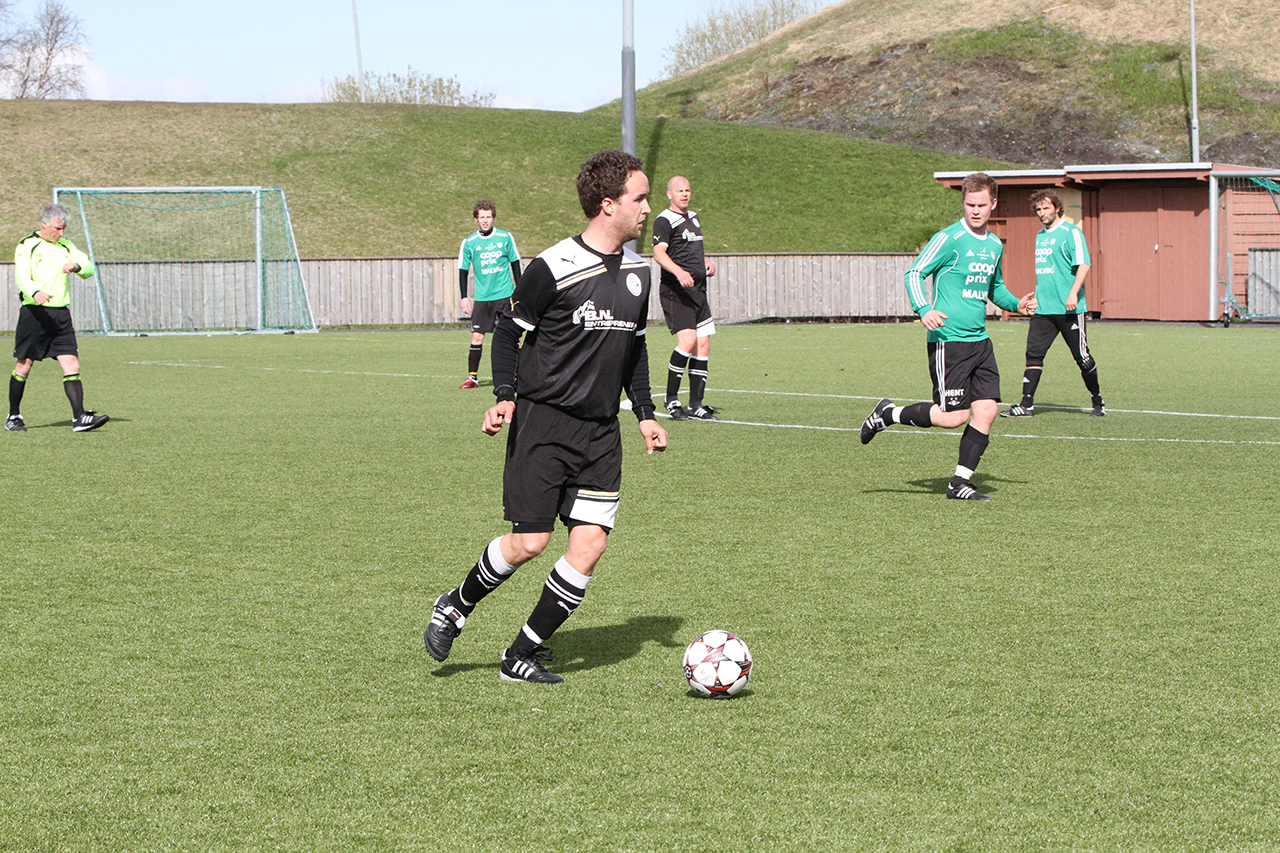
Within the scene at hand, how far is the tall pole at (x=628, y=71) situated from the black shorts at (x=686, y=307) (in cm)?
1483

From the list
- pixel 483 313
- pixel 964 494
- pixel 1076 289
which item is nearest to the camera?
pixel 964 494

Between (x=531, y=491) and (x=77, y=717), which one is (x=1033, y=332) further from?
(x=77, y=717)

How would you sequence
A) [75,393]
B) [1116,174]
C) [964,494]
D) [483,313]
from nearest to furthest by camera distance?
1. [964,494]
2. [75,393]
3. [483,313]
4. [1116,174]

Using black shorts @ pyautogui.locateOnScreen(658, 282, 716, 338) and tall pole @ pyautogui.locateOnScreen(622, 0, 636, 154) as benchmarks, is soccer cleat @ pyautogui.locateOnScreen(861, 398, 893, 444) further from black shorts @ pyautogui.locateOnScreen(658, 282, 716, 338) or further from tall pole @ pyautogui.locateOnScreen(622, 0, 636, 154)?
tall pole @ pyautogui.locateOnScreen(622, 0, 636, 154)

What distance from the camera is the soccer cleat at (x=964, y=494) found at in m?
8.59

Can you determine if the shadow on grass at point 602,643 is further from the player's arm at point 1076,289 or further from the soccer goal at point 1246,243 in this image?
the soccer goal at point 1246,243

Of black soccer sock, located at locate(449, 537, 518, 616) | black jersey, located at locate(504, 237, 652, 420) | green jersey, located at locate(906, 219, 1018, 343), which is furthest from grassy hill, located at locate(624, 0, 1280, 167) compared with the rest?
black soccer sock, located at locate(449, 537, 518, 616)

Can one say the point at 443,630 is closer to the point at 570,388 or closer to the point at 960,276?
the point at 570,388

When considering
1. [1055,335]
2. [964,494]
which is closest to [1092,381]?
[1055,335]

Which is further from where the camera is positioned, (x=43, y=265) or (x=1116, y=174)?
(x=1116, y=174)

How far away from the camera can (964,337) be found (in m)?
8.78

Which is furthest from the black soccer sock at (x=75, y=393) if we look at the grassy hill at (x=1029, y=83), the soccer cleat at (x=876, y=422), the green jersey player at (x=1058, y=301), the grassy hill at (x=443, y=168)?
the grassy hill at (x=1029, y=83)

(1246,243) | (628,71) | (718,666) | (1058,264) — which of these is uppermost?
(628,71)

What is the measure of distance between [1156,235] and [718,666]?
30.8 metres
